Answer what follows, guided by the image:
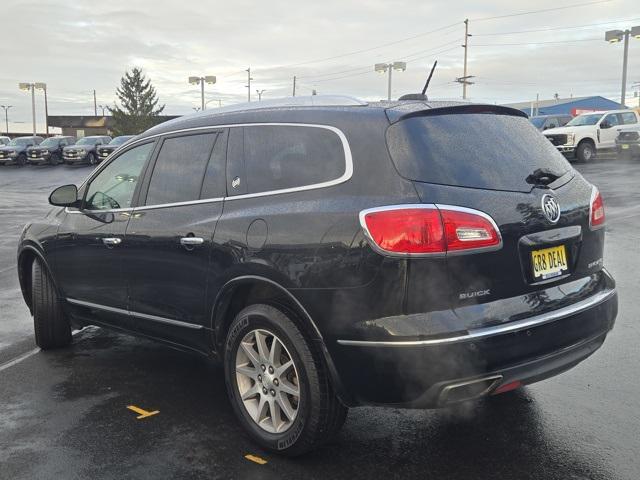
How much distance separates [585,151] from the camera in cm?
2553

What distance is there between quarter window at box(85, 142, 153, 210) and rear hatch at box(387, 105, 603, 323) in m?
2.12

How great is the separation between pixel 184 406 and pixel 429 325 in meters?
1.97

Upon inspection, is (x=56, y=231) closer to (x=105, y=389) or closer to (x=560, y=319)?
(x=105, y=389)

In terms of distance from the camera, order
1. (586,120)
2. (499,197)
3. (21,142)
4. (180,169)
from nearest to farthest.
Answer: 1. (499,197)
2. (180,169)
3. (586,120)
4. (21,142)

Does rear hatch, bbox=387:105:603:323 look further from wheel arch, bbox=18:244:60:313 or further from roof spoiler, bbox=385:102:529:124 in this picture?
wheel arch, bbox=18:244:60:313

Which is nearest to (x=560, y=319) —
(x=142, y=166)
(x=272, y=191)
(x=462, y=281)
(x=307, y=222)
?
(x=462, y=281)

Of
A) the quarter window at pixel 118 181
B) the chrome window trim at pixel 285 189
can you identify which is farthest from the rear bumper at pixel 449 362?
the quarter window at pixel 118 181

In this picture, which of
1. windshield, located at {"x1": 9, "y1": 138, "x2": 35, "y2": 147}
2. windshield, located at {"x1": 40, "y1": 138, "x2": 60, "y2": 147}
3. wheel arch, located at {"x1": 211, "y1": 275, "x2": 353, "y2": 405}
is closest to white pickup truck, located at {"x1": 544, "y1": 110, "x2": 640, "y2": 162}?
wheel arch, located at {"x1": 211, "y1": 275, "x2": 353, "y2": 405}

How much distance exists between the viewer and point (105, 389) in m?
4.49

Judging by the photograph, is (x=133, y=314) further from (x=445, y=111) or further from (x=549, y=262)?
(x=549, y=262)

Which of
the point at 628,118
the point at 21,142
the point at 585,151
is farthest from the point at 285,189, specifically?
the point at 21,142

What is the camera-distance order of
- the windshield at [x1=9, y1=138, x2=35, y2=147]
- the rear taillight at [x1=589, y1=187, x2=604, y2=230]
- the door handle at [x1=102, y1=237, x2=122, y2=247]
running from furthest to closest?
the windshield at [x1=9, y1=138, x2=35, y2=147] → the door handle at [x1=102, y1=237, x2=122, y2=247] → the rear taillight at [x1=589, y1=187, x2=604, y2=230]

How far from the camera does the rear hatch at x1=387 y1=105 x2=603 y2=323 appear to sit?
3.02 m

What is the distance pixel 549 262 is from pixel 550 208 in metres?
0.28
